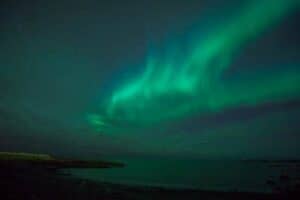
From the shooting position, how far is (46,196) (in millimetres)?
9148

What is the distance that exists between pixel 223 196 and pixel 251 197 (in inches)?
44.0

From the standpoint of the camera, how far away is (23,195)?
8531 mm

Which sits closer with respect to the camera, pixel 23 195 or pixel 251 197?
pixel 23 195

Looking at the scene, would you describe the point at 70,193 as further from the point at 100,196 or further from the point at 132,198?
the point at 132,198

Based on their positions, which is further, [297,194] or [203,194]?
[203,194]

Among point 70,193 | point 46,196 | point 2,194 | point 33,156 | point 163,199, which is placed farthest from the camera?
point 33,156

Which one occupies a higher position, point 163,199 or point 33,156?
point 33,156

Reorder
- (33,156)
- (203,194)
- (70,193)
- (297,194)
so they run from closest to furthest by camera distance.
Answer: (70,193) → (297,194) → (203,194) → (33,156)

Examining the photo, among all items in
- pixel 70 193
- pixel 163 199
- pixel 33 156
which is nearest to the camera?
pixel 70 193

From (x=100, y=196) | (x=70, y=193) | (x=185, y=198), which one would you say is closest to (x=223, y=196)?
(x=185, y=198)

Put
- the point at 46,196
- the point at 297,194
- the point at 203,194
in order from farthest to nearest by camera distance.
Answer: the point at 203,194 → the point at 297,194 → the point at 46,196

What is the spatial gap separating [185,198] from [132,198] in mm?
2184

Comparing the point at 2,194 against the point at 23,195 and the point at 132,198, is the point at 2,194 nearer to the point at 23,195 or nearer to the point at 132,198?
the point at 23,195

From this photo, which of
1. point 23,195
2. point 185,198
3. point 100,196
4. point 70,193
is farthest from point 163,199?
point 23,195
